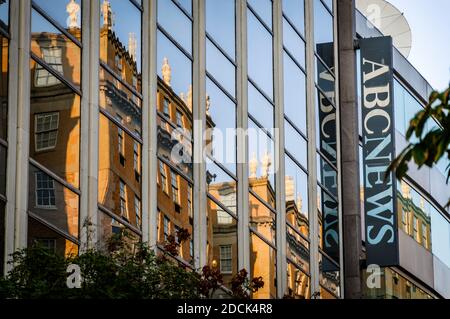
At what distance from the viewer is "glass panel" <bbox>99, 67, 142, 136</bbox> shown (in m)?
29.4

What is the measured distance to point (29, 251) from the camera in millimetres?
22516

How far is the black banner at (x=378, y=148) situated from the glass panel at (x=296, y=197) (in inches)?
188

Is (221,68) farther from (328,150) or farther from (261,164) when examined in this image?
(328,150)

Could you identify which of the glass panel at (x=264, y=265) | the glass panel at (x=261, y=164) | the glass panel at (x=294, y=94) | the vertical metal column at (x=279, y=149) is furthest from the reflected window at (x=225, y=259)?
the glass panel at (x=294, y=94)

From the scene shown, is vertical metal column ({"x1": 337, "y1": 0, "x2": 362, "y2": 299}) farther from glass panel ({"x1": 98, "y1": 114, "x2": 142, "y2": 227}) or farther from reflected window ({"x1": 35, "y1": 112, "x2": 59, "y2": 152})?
reflected window ({"x1": 35, "y1": 112, "x2": 59, "y2": 152})

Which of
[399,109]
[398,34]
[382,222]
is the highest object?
[398,34]

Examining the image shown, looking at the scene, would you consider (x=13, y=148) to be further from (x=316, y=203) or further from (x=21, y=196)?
(x=316, y=203)

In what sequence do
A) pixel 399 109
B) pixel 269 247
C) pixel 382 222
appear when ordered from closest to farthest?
pixel 269 247 < pixel 382 222 < pixel 399 109

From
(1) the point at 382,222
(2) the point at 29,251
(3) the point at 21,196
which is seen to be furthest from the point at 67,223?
(1) the point at 382,222

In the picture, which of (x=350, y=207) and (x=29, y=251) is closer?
(x=29, y=251)

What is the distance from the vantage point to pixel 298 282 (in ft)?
131

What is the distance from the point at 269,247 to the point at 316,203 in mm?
5630

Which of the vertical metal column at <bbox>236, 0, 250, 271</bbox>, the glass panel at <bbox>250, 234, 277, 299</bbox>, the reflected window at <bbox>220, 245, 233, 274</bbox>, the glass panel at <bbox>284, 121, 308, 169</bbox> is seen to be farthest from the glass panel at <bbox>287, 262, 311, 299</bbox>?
the reflected window at <bbox>220, 245, 233, 274</bbox>

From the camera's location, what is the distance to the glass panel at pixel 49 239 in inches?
1009
